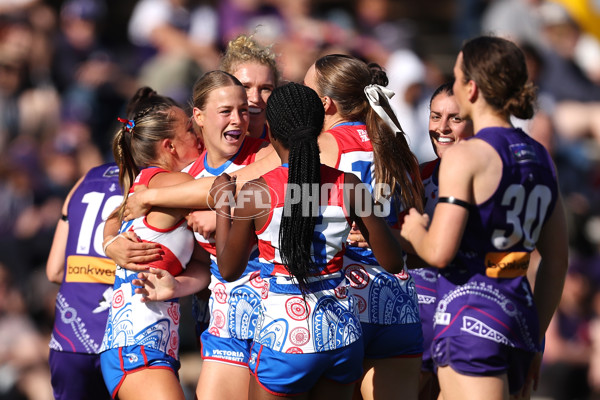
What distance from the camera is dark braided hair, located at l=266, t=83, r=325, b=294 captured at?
143 inches

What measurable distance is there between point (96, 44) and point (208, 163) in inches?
Answer: 255

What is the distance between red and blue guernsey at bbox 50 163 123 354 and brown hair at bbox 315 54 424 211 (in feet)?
4.60

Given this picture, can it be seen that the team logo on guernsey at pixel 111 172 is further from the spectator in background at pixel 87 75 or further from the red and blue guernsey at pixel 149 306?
the spectator in background at pixel 87 75

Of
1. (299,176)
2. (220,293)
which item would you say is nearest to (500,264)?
(299,176)

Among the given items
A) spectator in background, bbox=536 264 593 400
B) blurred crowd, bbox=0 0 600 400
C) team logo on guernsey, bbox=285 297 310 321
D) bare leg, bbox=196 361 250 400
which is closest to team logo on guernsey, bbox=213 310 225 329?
bare leg, bbox=196 361 250 400

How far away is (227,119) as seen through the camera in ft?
14.8

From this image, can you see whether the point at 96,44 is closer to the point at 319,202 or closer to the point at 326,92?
the point at 326,92

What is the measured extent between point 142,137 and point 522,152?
196 cm

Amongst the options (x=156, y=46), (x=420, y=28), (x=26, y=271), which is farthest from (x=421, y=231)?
(x=420, y=28)

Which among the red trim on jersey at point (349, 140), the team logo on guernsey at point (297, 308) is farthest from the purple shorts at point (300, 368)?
the red trim on jersey at point (349, 140)

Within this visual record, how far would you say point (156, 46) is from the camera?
34.2 feet

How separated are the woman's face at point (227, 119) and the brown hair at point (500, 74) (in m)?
1.27

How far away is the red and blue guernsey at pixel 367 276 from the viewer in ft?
14.0

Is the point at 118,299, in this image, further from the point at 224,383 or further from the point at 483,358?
the point at 483,358
